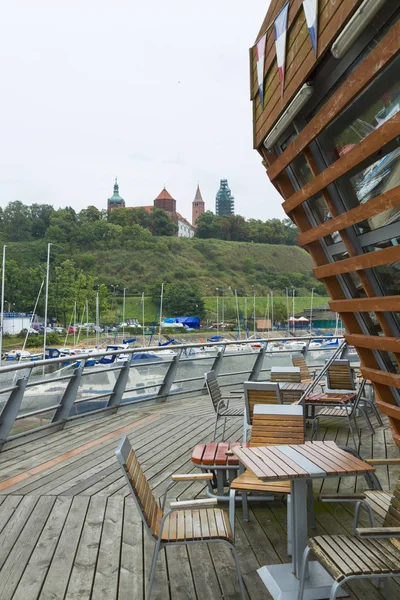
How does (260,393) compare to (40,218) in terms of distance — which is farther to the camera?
(40,218)

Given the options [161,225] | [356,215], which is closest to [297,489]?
[356,215]

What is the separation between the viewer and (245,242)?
139m

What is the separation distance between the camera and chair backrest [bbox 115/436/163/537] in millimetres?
3115

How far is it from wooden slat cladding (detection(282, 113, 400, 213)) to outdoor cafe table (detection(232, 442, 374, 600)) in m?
1.83

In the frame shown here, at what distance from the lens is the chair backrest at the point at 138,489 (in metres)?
3.12

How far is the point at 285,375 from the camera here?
8.91 metres

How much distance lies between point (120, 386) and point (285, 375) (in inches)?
107

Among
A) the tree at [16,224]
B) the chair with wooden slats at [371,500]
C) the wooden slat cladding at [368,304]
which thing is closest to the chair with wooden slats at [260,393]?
the wooden slat cladding at [368,304]

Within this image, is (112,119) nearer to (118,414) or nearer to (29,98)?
(29,98)

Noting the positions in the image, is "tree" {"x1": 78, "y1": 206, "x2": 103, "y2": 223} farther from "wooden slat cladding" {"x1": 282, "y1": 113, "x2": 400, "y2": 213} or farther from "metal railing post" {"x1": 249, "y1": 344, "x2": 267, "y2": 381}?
"wooden slat cladding" {"x1": 282, "y1": 113, "x2": 400, "y2": 213}

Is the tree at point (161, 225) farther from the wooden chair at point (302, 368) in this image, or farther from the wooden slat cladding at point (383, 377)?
the wooden slat cladding at point (383, 377)

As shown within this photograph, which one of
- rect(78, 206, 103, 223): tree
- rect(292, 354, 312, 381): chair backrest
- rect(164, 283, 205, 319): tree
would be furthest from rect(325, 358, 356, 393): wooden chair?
rect(78, 206, 103, 223): tree

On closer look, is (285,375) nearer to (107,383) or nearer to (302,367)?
(302,367)

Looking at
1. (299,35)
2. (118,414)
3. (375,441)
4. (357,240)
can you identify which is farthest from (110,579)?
(118,414)
